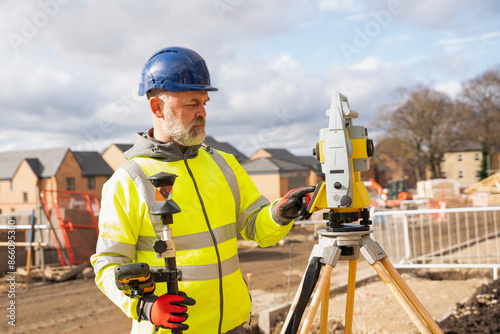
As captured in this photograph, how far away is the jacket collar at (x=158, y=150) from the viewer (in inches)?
97.3

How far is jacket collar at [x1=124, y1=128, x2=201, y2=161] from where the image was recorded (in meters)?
2.47

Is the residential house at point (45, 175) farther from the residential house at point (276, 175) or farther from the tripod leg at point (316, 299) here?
the tripod leg at point (316, 299)

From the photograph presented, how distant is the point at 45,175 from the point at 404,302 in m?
40.7

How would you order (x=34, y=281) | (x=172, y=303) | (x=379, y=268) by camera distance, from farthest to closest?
1. (x=34, y=281)
2. (x=379, y=268)
3. (x=172, y=303)

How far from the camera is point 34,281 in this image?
9500mm

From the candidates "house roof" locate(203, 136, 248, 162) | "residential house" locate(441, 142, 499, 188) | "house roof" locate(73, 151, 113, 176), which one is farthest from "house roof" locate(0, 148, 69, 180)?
"residential house" locate(441, 142, 499, 188)

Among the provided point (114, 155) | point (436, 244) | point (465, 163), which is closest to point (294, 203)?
point (436, 244)

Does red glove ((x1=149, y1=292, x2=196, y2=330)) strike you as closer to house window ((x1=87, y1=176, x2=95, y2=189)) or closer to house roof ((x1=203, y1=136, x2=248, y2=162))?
house roof ((x1=203, y1=136, x2=248, y2=162))

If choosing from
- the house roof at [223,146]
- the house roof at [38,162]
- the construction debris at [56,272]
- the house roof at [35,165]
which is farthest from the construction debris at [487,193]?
the house roof at [35,165]

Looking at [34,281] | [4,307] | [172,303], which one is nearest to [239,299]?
[172,303]

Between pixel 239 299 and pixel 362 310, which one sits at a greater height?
→ pixel 239 299

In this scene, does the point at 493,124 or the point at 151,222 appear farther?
the point at 493,124

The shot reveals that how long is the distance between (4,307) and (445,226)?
51.1 ft

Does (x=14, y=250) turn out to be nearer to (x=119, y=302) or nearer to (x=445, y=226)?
(x=119, y=302)
